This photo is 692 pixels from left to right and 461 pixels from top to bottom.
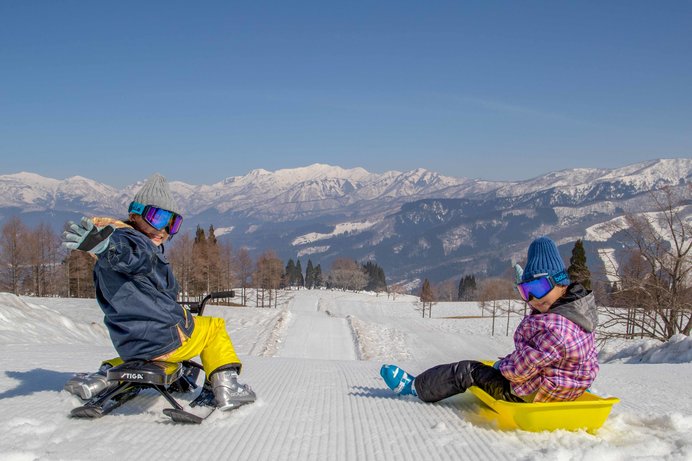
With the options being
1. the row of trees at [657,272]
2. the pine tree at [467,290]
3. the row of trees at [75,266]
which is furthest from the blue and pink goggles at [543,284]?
the pine tree at [467,290]

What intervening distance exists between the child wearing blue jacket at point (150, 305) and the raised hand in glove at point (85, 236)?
14 mm

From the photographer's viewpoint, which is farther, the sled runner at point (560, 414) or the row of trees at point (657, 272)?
the row of trees at point (657, 272)

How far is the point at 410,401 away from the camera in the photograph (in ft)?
16.9

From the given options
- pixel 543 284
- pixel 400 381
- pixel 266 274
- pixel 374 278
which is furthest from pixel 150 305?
pixel 374 278

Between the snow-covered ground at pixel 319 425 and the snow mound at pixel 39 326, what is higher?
the snow-covered ground at pixel 319 425

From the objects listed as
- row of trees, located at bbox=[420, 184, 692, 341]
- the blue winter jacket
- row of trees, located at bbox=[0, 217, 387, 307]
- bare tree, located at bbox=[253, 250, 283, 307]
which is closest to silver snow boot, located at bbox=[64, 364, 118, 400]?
the blue winter jacket

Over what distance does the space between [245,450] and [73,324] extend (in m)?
18.5

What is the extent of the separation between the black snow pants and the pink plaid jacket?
212 millimetres

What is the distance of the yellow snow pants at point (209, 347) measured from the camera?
4.43 metres

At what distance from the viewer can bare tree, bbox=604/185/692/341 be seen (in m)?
19.4

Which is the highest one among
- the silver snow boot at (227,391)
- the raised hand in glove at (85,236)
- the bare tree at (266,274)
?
the raised hand in glove at (85,236)

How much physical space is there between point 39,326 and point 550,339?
1625 cm

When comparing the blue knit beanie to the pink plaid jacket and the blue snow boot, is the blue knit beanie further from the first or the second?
the blue snow boot

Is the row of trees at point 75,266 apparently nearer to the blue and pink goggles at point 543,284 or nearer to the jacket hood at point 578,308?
the blue and pink goggles at point 543,284
